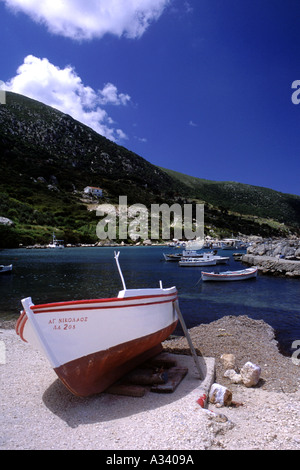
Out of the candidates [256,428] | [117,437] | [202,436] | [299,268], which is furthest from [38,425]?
[299,268]

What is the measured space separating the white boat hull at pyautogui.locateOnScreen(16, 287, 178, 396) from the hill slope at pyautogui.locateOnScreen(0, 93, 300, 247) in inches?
3377

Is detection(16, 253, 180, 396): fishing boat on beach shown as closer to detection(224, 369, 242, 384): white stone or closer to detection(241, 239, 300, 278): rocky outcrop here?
detection(224, 369, 242, 384): white stone

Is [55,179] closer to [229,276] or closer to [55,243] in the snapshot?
[55,243]

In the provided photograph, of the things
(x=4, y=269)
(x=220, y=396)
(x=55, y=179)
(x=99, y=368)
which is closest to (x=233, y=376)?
(x=220, y=396)

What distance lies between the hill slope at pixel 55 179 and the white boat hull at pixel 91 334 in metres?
85.8

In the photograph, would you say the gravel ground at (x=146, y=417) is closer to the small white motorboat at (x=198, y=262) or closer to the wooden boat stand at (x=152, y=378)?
the wooden boat stand at (x=152, y=378)

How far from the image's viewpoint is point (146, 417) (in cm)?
589

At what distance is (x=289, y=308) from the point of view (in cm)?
2075

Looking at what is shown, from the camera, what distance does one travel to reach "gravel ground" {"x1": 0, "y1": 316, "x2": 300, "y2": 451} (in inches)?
202

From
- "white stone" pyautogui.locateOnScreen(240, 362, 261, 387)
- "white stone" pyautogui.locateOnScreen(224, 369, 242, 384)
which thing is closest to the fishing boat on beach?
"white stone" pyautogui.locateOnScreen(224, 369, 242, 384)

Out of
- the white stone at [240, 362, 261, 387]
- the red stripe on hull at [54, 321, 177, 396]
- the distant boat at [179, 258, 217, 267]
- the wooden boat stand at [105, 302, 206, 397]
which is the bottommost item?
the distant boat at [179, 258, 217, 267]

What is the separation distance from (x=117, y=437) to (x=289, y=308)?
1886 centimetres

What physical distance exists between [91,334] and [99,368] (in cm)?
94
